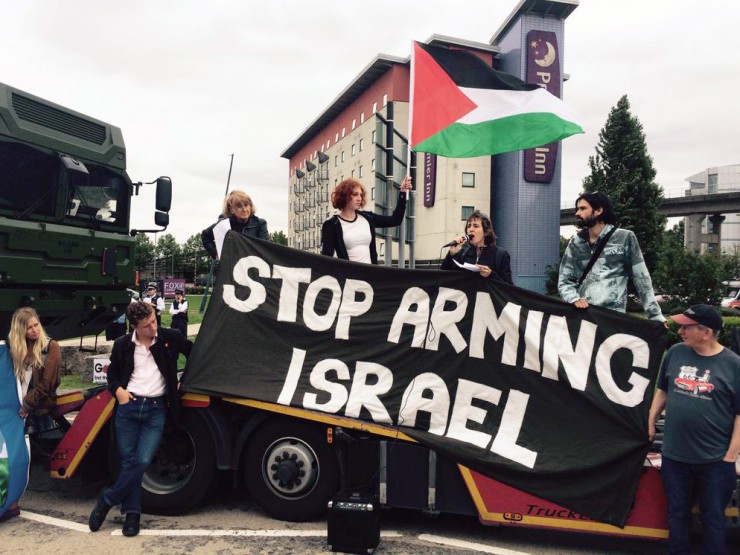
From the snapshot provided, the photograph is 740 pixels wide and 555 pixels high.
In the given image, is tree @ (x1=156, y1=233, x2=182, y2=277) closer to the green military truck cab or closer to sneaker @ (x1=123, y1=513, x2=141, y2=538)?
the green military truck cab

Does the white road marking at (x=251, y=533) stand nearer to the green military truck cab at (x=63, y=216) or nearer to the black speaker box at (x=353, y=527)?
the black speaker box at (x=353, y=527)

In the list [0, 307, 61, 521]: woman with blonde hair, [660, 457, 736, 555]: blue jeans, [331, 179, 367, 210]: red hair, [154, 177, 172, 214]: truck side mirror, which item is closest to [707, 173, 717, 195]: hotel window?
[154, 177, 172, 214]: truck side mirror

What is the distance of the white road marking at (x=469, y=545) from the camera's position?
4.22m

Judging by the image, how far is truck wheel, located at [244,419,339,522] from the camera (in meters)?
4.62

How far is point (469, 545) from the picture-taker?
4.34 meters

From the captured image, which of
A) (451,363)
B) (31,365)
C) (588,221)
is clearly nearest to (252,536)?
(451,363)

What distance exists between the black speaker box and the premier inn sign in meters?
38.5

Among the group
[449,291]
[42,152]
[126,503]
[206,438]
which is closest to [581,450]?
[449,291]

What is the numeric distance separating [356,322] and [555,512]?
201 centimetres

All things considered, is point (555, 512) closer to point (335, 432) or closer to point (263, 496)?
point (335, 432)

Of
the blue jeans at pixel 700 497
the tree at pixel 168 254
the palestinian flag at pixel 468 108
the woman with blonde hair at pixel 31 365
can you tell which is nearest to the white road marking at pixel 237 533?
the woman with blonde hair at pixel 31 365

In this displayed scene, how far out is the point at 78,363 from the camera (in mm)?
12000

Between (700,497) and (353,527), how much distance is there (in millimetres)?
2230

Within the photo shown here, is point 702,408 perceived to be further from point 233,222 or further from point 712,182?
point 712,182
